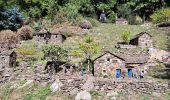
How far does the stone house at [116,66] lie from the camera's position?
2121 inches

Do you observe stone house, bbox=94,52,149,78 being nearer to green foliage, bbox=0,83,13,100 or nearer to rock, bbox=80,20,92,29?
green foliage, bbox=0,83,13,100

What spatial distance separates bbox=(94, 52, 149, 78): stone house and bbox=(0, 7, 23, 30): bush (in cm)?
3337

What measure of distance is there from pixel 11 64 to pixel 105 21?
3811 cm

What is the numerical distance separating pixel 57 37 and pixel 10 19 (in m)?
13.2

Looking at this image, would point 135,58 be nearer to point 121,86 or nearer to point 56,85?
point 121,86

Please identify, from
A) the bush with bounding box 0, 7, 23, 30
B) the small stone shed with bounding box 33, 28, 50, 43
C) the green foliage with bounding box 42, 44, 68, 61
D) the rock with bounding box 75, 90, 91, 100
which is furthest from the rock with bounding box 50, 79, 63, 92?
the bush with bounding box 0, 7, 23, 30

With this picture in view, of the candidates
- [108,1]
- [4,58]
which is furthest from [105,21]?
[4,58]

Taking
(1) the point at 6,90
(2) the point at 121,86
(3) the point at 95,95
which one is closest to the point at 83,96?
(3) the point at 95,95

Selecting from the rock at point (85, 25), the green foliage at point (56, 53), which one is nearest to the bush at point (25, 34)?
the rock at point (85, 25)

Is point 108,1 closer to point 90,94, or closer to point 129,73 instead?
point 129,73

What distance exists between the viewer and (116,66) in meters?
54.8

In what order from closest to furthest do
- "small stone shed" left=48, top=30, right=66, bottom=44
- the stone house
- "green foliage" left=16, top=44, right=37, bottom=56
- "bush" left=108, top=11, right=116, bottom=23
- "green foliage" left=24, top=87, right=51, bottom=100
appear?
1. "green foliage" left=24, top=87, right=51, bottom=100
2. the stone house
3. "green foliage" left=16, top=44, right=37, bottom=56
4. "small stone shed" left=48, top=30, right=66, bottom=44
5. "bush" left=108, top=11, right=116, bottom=23

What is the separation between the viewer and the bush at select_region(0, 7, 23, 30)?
83.8m

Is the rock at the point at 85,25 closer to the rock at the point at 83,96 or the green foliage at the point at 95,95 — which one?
the green foliage at the point at 95,95
